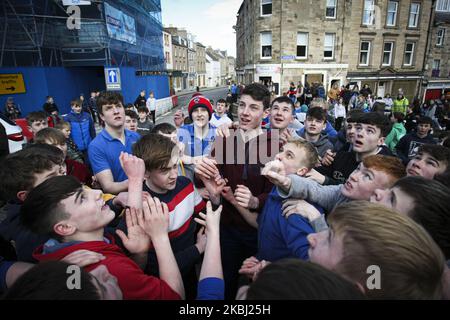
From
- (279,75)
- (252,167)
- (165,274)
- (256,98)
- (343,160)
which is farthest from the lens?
(279,75)

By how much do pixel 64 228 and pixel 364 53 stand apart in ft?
80.6

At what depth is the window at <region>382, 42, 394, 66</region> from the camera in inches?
810

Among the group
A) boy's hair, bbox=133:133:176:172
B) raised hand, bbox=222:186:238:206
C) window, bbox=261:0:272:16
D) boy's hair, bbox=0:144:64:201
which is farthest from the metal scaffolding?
raised hand, bbox=222:186:238:206

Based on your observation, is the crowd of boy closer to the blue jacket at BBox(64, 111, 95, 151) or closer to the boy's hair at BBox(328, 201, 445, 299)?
the boy's hair at BBox(328, 201, 445, 299)

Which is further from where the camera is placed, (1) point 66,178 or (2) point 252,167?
(2) point 252,167

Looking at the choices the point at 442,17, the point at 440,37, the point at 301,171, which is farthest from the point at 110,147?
the point at 442,17

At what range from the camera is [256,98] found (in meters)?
2.76

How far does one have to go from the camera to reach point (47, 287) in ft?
2.75

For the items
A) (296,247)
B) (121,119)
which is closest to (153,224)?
(296,247)

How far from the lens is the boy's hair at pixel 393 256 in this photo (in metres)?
0.88

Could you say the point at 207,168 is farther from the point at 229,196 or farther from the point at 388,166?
the point at 388,166

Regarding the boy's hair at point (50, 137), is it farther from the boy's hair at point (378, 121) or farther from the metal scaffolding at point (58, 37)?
the metal scaffolding at point (58, 37)
